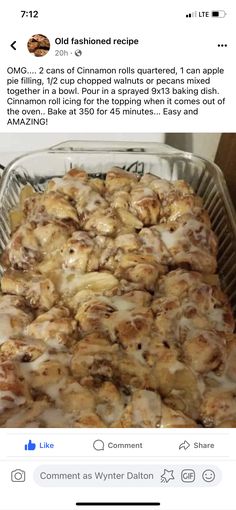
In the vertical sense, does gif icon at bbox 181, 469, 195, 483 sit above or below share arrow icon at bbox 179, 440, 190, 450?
below
